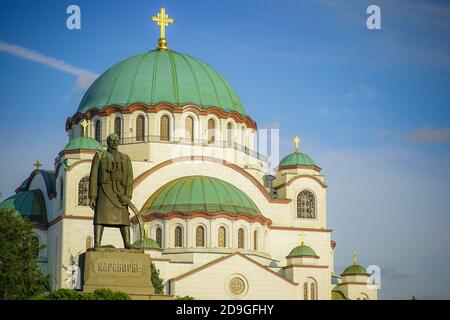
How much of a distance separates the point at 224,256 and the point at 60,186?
398 inches

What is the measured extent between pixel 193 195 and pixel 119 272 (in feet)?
100.0

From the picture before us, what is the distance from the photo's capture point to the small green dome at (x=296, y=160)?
63.5 m

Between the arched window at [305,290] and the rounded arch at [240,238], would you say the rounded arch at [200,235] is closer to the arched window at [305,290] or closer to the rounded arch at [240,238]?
the rounded arch at [240,238]

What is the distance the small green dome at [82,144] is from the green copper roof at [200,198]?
421 centimetres

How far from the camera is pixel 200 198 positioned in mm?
57656

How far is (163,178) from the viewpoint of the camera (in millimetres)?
60500

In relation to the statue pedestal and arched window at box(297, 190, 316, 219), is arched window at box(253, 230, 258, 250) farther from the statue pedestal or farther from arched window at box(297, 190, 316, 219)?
the statue pedestal

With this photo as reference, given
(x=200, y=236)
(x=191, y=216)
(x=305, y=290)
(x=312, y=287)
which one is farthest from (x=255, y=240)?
(x=191, y=216)

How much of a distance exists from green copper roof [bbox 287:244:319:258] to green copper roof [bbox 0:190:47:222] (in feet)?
45.4

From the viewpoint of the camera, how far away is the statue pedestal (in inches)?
1077

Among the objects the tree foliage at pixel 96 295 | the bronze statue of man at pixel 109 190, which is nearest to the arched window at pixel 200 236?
the tree foliage at pixel 96 295

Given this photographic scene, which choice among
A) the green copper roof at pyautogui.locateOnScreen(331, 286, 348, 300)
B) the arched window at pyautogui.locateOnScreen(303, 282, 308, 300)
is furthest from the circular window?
the green copper roof at pyautogui.locateOnScreen(331, 286, 348, 300)
